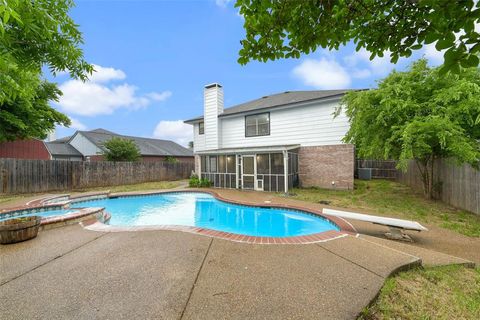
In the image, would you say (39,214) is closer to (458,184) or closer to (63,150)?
(458,184)

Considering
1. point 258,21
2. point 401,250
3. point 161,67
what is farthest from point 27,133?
point 401,250

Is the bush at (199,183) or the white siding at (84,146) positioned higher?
the white siding at (84,146)

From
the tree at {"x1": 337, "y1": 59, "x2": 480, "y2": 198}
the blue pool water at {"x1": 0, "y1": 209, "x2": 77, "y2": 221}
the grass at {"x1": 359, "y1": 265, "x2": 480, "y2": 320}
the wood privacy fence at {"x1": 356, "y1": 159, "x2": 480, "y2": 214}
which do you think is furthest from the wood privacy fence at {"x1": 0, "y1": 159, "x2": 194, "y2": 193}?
the wood privacy fence at {"x1": 356, "y1": 159, "x2": 480, "y2": 214}

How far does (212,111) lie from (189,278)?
Answer: 1428 cm

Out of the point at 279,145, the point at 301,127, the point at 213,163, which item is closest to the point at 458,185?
the point at 301,127

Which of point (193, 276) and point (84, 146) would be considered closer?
point (193, 276)

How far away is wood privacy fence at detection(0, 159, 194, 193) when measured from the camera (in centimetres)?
1134

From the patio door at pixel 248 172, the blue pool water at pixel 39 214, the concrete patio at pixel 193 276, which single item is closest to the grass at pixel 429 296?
the concrete patio at pixel 193 276

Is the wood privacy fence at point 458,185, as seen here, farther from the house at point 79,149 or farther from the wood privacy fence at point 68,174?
the house at point 79,149

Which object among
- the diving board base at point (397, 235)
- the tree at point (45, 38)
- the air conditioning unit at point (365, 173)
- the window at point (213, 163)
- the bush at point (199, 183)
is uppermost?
the tree at point (45, 38)

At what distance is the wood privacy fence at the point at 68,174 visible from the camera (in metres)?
11.3

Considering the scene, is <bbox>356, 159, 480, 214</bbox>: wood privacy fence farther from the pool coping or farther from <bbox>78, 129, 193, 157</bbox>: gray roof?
<bbox>78, 129, 193, 157</bbox>: gray roof

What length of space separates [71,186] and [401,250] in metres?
17.3

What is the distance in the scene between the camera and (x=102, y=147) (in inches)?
938
